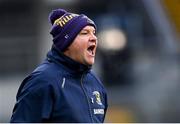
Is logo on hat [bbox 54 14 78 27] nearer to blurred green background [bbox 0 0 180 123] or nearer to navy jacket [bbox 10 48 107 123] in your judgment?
navy jacket [bbox 10 48 107 123]

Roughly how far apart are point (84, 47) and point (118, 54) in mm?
15400

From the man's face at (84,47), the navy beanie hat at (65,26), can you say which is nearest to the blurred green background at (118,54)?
the navy beanie hat at (65,26)

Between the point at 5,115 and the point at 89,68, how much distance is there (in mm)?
13280

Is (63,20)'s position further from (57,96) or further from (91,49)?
(57,96)

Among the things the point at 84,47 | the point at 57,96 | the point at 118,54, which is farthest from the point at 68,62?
the point at 118,54

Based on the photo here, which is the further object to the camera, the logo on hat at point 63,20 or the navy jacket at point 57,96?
the logo on hat at point 63,20

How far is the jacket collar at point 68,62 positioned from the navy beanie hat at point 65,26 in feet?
0.15

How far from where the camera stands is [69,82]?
7227mm

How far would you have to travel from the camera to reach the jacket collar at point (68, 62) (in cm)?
727

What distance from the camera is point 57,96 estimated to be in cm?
709

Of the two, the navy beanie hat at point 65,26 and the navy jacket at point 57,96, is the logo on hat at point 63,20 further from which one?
the navy jacket at point 57,96

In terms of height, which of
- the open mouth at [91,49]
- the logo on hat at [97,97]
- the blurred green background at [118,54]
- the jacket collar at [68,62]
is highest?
the open mouth at [91,49]

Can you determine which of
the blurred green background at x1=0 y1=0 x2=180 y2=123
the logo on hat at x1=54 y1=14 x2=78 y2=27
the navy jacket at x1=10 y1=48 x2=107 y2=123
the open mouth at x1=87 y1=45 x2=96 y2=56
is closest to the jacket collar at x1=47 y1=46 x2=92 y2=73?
the navy jacket at x1=10 y1=48 x2=107 y2=123

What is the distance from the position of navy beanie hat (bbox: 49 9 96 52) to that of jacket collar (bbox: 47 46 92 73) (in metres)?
0.05
